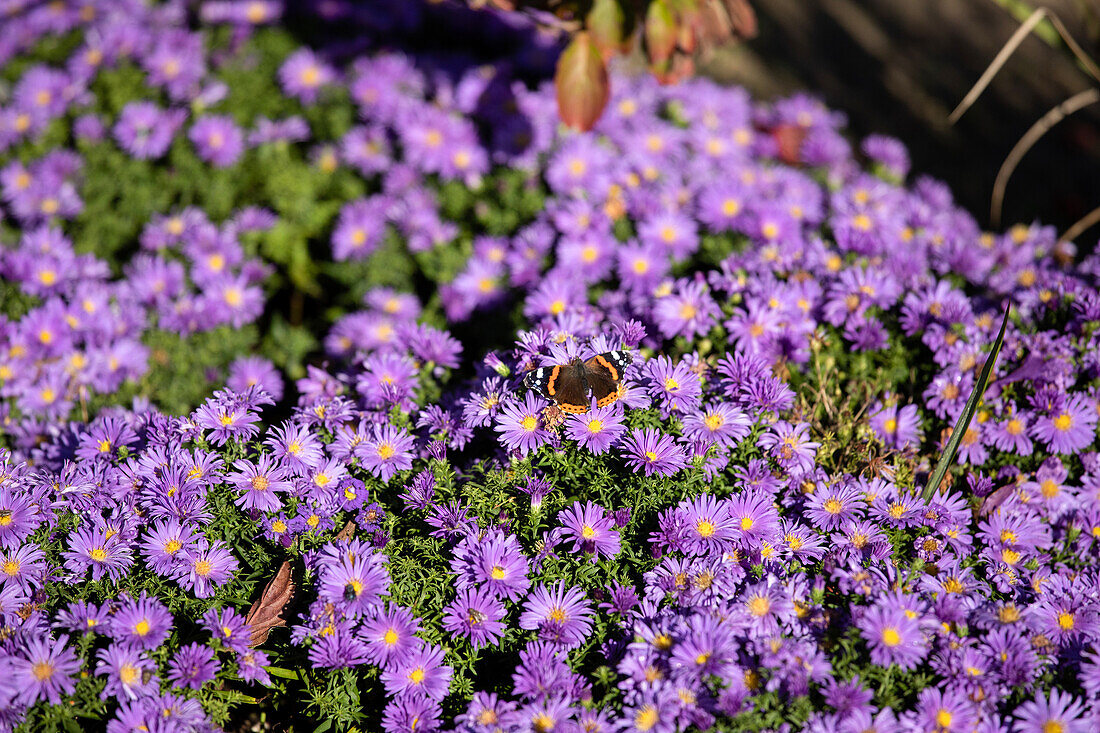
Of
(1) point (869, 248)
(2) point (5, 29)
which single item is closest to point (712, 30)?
(1) point (869, 248)

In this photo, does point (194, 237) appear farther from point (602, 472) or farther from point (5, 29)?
point (602, 472)

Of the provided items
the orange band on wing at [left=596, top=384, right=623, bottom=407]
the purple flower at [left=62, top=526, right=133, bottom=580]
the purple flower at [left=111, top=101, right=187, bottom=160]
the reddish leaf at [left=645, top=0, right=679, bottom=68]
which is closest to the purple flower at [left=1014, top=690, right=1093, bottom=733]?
the orange band on wing at [left=596, top=384, right=623, bottom=407]

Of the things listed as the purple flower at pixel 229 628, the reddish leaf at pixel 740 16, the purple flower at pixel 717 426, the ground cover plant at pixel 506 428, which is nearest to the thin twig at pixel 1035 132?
the ground cover plant at pixel 506 428

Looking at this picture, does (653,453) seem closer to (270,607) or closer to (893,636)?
(893,636)

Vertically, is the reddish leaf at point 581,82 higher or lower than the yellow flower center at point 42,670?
higher

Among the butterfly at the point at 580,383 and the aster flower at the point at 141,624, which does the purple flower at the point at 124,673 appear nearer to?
the aster flower at the point at 141,624

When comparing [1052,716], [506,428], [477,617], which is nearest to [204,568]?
[477,617]
